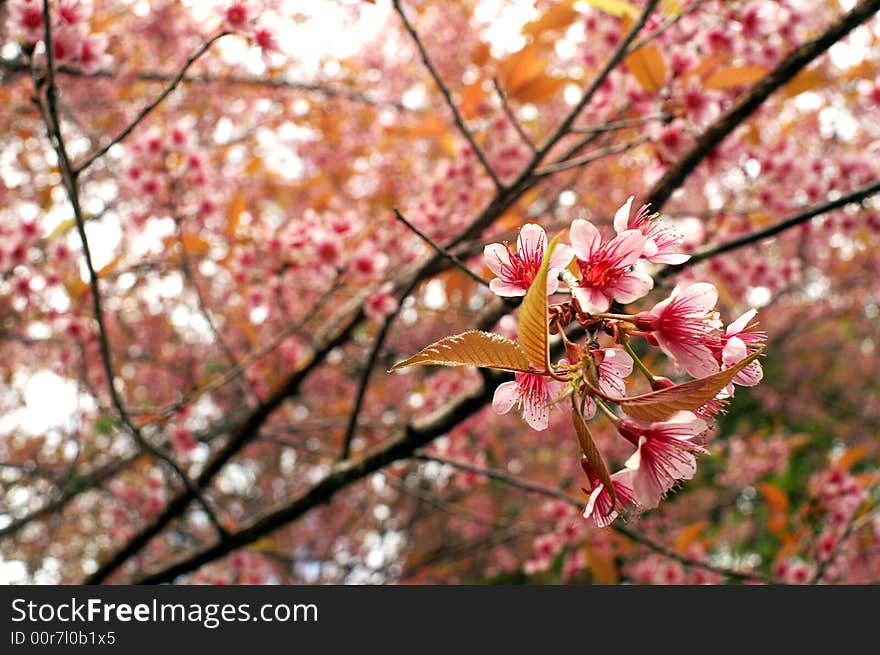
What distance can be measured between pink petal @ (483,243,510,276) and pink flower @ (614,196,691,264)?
11 cm

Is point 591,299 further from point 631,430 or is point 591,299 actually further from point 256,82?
point 256,82

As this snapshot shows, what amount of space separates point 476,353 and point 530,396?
6.6 inches

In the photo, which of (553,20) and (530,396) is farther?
(553,20)

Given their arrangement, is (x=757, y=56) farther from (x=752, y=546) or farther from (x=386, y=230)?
(x=752, y=546)

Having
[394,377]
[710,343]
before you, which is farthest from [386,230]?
[710,343]

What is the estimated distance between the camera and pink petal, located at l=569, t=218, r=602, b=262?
65 centimetres

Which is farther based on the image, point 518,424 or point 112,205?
point 518,424

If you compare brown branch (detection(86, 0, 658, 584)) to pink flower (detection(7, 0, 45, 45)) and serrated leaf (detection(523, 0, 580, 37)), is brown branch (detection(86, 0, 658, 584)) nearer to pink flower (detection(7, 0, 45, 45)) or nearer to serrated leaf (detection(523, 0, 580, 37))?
serrated leaf (detection(523, 0, 580, 37))

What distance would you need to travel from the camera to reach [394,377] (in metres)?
3.57

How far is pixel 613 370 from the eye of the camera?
0.68 metres

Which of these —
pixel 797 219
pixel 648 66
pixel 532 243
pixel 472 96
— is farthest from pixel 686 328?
pixel 472 96

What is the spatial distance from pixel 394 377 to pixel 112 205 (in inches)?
61.7

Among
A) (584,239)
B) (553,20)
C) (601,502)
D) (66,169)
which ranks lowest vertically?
(601,502)

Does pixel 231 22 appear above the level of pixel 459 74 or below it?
below
